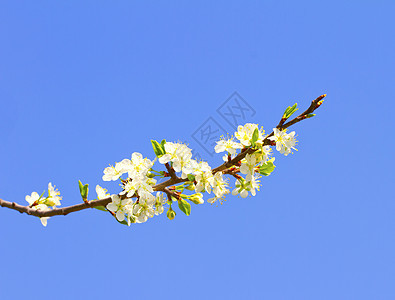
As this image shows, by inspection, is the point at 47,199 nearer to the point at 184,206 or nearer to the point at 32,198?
the point at 32,198

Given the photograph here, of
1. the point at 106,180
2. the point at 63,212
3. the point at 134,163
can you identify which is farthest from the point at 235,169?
the point at 63,212

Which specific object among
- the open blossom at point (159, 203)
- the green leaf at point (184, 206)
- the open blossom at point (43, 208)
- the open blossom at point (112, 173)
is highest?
the open blossom at point (43, 208)

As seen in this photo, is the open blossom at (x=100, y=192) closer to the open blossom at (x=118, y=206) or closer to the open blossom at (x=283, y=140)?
the open blossom at (x=118, y=206)

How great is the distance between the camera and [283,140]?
107 inches

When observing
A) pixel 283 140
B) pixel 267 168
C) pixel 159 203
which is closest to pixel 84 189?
pixel 159 203

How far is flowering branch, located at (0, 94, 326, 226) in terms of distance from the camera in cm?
269

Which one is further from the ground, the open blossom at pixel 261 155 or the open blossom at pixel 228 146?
the open blossom at pixel 228 146

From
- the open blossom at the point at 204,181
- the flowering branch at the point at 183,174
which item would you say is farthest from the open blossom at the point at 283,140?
the open blossom at the point at 204,181

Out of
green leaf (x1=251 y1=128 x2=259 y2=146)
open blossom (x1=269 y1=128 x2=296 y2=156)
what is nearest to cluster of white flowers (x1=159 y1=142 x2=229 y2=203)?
green leaf (x1=251 y1=128 x2=259 y2=146)

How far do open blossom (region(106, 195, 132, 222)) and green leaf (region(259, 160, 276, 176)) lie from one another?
1024mm

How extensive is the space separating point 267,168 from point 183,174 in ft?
2.12

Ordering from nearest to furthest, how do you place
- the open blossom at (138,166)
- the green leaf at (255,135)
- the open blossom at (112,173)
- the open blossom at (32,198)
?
1. the green leaf at (255,135)
2. the open blossom at (138,166)
3. the open blossom at (112,173)
4. the open blossom at (32,198)

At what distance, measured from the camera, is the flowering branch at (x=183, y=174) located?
2689 millimetres

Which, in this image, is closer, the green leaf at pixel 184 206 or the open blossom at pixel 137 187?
the open blossom at pixel 137 187
